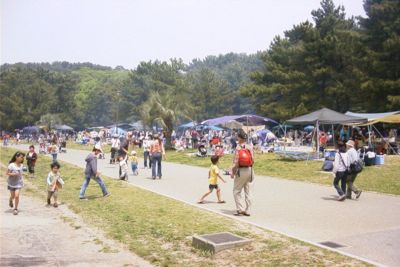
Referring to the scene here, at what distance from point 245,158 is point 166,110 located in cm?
2404

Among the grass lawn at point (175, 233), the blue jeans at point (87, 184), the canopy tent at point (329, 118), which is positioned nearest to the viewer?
the grass lawn at point (175, 233)

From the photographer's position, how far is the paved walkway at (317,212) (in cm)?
721

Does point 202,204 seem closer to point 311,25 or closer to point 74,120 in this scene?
point 311,25

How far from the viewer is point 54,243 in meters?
7.92

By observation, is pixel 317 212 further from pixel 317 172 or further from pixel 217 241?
pixel 317 172

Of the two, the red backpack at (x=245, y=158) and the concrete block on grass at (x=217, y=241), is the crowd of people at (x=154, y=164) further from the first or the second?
the concrete block on grass at (x=217, y=241)

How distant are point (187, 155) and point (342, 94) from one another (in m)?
17.9

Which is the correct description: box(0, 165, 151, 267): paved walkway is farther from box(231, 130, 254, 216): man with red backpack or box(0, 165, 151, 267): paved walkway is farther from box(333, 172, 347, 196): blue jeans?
box(333, 172, 347, 196): blue jeans

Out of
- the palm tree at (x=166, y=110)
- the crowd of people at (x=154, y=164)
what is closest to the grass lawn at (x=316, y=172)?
the crowd of people at (x=154, y=164)

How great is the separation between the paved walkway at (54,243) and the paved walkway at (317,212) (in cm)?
286

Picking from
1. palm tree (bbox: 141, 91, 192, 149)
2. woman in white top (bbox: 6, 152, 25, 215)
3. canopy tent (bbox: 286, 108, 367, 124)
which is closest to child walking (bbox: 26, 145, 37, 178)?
woman in white top (bbox: 6, 152, 25, 215)

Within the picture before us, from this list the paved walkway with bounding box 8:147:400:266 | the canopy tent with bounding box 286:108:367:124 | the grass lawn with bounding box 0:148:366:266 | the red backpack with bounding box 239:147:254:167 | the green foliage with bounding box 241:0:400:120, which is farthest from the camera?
the green foliage with bounding box 241:0:400:120

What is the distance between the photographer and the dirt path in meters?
6.80

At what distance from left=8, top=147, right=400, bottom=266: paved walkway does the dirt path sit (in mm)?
2868
